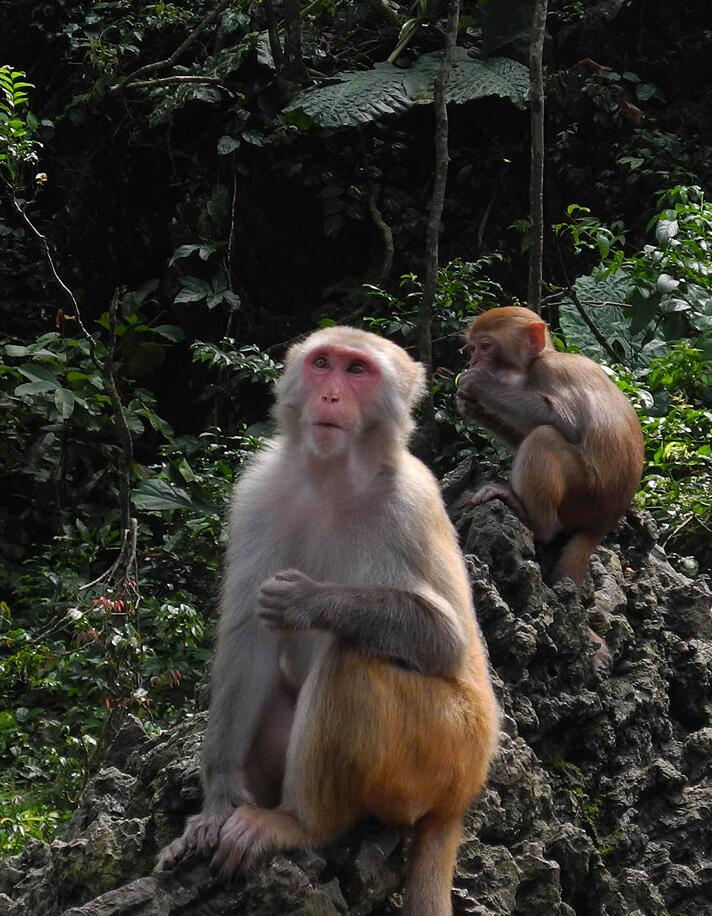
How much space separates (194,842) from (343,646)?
57 cm

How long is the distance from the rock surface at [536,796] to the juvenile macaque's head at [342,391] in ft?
3.05

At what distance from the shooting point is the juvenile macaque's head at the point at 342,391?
3.11m

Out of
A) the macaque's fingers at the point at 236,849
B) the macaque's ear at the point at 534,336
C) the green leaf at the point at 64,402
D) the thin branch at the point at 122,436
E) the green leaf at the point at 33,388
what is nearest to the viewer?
the macaque's fingers at the point at 236,849

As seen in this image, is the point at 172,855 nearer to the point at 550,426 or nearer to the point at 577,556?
the point at 577,556

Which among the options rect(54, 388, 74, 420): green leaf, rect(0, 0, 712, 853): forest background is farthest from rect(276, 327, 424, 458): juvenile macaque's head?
rect(54, 388, 74, 420): green leaf

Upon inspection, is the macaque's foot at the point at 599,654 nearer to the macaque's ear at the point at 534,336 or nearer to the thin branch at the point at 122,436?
the macaque's ear at the point at 534,336

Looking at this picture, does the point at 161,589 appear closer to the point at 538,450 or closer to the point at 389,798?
the point at 538,450

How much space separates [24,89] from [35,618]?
17.6 feet

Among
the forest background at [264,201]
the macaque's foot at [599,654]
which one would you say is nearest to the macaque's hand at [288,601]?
the macaque's foot at [599,654]

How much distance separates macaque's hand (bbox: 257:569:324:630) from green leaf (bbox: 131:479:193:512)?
4.02 metres

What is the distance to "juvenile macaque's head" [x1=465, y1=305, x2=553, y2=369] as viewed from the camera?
5.66 meters

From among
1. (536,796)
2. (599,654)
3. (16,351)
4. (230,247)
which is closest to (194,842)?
(536,796)

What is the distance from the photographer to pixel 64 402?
769 centimetres

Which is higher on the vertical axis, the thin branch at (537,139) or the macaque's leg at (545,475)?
the thin branch at (537,139)
